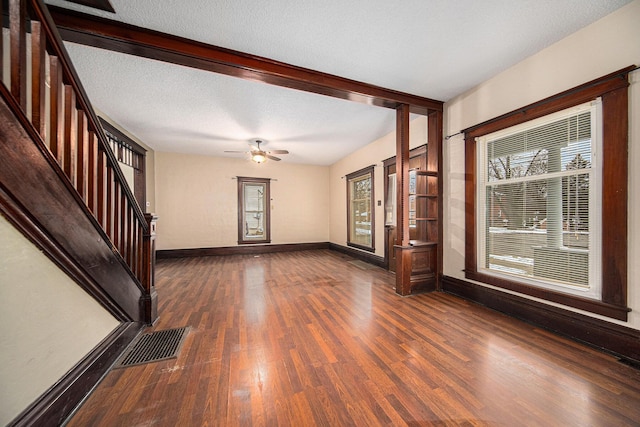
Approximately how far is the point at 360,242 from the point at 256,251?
3.05 m

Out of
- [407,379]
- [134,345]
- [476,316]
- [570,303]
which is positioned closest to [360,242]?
[476,316]

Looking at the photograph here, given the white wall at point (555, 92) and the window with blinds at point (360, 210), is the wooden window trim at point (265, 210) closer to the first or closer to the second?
the window with blinds at point (360, 210)

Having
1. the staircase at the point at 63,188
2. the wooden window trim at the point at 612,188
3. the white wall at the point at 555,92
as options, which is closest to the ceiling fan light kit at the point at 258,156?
the staircase at the point at 63,188

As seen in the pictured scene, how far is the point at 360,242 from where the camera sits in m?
6.13

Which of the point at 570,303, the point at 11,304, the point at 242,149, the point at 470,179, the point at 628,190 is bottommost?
the point at 570,303

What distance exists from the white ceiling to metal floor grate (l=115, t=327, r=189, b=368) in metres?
2.85

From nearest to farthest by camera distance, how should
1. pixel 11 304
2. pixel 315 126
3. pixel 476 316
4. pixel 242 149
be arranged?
pixel 11 304 < pixel 476 316 < pixel 315 126 < pixel 242 149

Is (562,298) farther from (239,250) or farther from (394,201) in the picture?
(239,250)

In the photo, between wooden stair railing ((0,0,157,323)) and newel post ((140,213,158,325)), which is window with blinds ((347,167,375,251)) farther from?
wooden stair railing ((0,0,157,323))

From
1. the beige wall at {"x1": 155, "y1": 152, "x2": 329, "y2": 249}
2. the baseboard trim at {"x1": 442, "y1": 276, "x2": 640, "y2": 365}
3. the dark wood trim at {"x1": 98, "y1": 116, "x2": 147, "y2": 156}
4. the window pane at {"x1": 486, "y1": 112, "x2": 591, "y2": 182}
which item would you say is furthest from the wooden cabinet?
the dark wood trim at {"x1": 98, "y1": 116, "x2": 147, "y2": 156}

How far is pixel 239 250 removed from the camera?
6707mm

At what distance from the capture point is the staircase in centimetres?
110

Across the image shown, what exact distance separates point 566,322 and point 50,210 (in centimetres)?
405

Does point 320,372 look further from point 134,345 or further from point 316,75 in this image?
point 316,75
